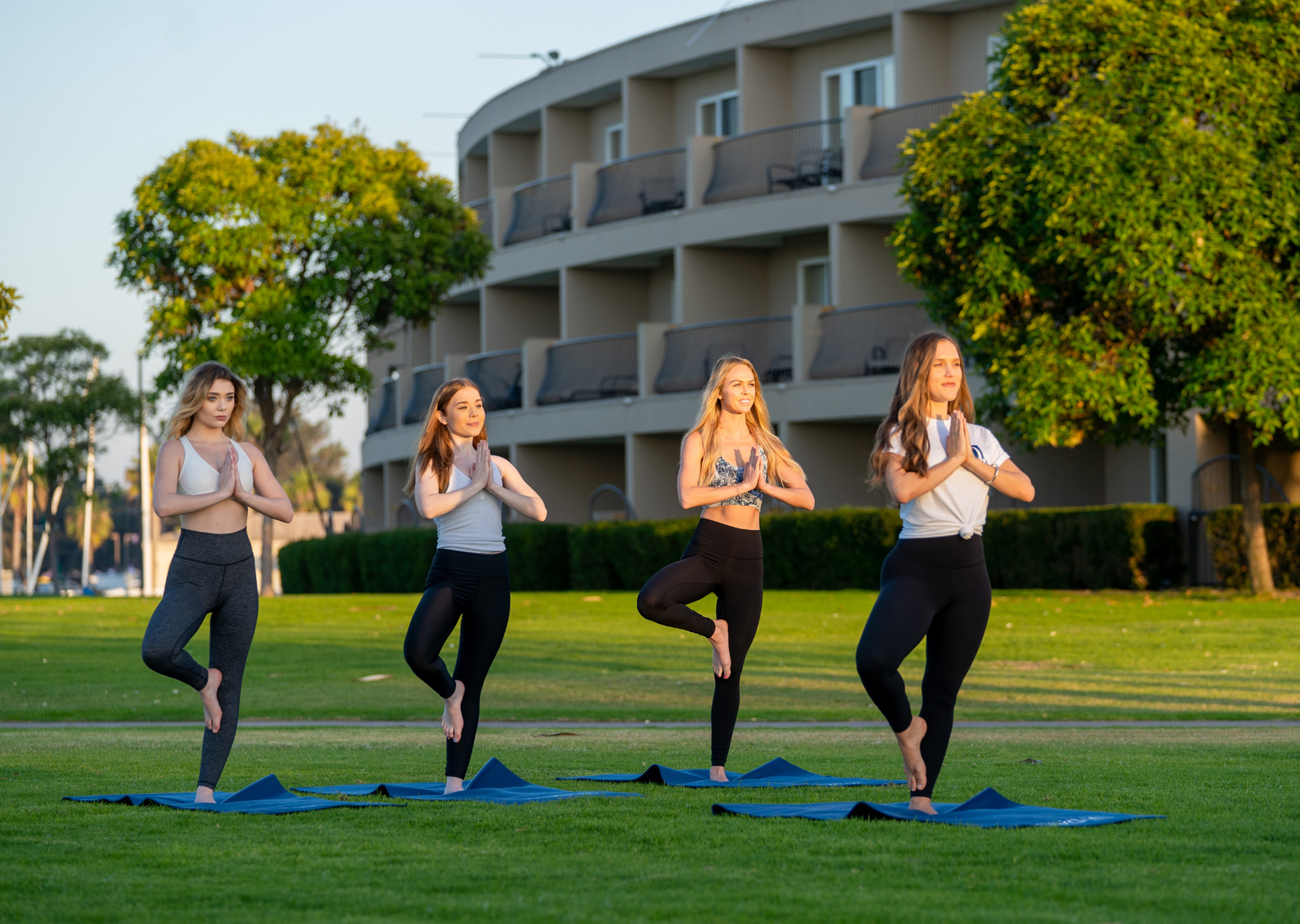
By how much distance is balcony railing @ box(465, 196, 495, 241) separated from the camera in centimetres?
3731

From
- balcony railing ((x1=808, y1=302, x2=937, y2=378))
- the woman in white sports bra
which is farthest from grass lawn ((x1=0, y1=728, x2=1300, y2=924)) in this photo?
balcony railing ((x1=808, y1=302, x2=937, y2=378))

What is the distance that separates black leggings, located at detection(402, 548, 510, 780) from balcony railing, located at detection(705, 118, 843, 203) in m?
22.6

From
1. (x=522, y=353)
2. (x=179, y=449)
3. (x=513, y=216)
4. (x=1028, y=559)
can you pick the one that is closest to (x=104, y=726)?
(x=179, y=449)

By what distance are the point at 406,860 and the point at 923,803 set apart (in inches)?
85.0

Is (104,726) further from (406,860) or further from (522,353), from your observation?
(522,353)

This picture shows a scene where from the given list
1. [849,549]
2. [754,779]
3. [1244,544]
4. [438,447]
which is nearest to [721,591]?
[754,779]

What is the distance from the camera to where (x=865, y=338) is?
92.6 ft

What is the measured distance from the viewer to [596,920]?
4773 mm

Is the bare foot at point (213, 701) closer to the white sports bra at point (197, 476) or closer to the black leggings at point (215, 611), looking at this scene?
the black leggings at point (215, 611)

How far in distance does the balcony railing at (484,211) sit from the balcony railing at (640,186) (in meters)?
4.44

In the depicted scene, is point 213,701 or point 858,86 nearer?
point 213,701

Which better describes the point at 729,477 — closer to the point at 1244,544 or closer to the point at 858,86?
the point at 1244,544

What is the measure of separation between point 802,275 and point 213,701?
84.1ft

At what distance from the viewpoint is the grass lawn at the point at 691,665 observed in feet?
50.4
